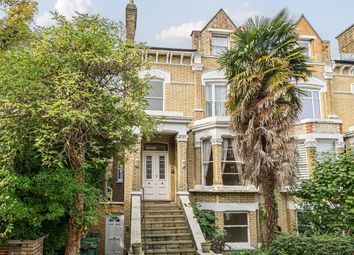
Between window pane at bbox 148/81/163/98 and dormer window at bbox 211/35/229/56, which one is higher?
dormer window at bbox 211/35/229/56

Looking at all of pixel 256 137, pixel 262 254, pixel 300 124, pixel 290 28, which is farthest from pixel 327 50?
pixel 262 254

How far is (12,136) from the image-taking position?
719 cm

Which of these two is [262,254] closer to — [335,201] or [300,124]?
[335,201]

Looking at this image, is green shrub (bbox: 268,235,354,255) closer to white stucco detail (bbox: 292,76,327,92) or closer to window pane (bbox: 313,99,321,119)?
window pane (bbox: 313,99,321,119)

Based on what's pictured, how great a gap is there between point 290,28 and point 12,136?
9582 millimetres

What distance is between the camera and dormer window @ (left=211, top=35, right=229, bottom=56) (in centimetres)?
1730

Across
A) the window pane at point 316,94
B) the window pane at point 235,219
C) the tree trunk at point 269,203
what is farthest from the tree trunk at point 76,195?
the window pane at point 316,94

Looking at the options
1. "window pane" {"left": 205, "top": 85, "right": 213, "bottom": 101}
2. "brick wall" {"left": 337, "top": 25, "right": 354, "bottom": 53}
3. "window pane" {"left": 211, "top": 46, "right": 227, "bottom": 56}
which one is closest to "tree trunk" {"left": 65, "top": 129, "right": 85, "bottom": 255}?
"window pane" {"left": 205, "top": 85, "right": 213, "bottom": 101}

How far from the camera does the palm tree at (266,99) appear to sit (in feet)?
33.0

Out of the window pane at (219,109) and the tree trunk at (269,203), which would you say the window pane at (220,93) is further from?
the tree trunk at (269,203)

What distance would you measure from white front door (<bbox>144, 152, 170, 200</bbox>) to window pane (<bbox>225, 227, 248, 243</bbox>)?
10.7 feet

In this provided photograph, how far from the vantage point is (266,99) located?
34.2ft

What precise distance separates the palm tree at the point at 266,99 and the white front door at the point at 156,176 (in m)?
5.20

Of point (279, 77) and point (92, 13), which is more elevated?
point (92, 13)
